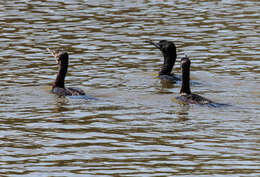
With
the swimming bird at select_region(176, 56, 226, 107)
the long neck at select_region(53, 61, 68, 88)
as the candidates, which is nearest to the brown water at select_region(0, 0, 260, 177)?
the swimming bird at select_region(176, 56, 226, 107)

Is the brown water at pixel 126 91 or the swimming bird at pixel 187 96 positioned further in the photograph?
the swimming bird at pixel 187 96

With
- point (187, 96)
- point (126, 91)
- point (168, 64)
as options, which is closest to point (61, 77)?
point (126, 91)

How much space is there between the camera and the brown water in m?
11.9

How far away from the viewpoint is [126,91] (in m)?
18.0

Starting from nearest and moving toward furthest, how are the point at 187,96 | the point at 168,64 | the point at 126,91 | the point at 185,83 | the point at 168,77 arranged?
1. the point at 187,96
2. the point at 185,83
3. the point at 126,91
4. the point at 168,77
5. the point at 168,64

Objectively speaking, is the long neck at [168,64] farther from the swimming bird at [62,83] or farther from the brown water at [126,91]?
the swimming bird at [62,83]

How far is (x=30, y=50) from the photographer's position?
2327 cm

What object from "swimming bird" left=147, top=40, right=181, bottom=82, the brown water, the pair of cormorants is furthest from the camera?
"swimming bird" left=147, top=40, right=181, bottom=82

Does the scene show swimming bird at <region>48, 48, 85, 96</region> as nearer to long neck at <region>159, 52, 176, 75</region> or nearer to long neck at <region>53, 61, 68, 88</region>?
long neck at <region>53, 61, 68, 88</region>

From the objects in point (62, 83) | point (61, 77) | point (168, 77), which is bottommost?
point (168, 77)

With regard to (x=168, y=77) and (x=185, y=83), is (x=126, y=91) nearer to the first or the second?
(x=185, y=83)

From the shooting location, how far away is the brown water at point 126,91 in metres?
11.9

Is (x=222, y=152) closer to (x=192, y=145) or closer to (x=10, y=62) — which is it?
(x=192, y=145)

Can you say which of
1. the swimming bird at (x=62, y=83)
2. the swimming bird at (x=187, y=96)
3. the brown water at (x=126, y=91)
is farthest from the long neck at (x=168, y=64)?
the swimming bird at (x=62, y=83)
